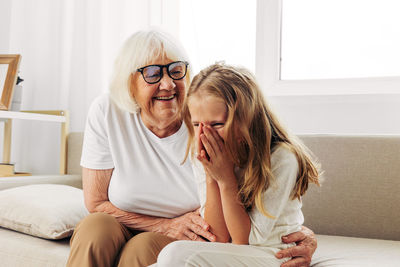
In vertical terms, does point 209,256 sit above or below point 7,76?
below

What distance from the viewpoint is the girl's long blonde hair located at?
3.82 feet

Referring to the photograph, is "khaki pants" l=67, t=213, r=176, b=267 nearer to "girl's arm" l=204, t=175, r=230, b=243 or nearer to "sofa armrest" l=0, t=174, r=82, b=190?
"girl's arm" l=204, t=175, r=230, b=243

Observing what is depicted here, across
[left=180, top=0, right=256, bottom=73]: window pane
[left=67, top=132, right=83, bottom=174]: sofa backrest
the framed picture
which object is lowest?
[left=67, top=132, right=83, bottom=174]: sofa backrest

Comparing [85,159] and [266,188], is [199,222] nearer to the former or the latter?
[266,188]

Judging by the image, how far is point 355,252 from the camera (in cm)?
138

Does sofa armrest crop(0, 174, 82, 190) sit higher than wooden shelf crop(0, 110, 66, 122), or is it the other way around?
wooden shelf crop(0, 110, 66, 122)

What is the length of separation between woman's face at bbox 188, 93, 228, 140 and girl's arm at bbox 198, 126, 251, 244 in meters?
0.02

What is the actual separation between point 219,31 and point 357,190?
122 centimetres

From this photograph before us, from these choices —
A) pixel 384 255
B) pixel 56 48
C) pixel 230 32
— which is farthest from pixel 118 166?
pixel 56 48

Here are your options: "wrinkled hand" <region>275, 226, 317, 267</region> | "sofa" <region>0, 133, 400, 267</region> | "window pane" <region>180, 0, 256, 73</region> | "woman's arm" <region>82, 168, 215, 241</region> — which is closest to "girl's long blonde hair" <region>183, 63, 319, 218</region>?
"wrinkled hand" <region>275, 226, 317, 267</region>

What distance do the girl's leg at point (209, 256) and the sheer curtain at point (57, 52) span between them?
69.1 inches

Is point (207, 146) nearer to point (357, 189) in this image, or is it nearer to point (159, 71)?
point (159, 71)

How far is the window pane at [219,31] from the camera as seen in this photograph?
2451 mm

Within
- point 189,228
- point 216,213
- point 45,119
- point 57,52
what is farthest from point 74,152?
point 216,213
